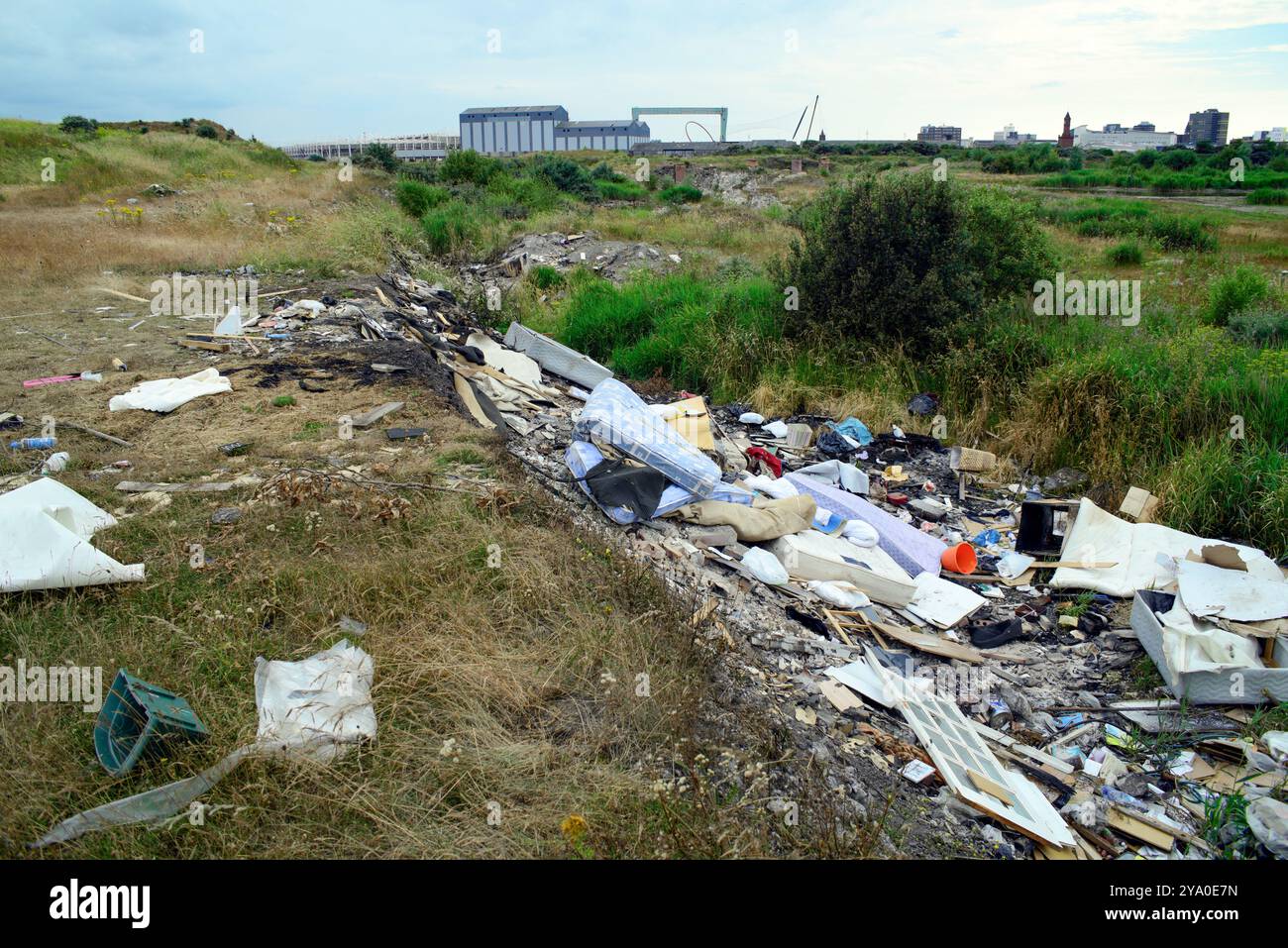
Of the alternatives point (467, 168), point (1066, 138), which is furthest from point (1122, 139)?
point (467, 168)

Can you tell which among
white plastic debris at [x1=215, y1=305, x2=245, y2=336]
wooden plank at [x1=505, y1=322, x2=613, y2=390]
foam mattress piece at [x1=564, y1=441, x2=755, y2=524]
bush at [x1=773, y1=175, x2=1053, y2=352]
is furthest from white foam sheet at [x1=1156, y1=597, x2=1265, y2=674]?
white plastic debris at [x1=215, y1=305, x2=245, y2=336]

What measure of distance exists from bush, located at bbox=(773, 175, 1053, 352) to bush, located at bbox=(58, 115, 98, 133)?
105 feet

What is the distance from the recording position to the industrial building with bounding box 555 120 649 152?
4947cm

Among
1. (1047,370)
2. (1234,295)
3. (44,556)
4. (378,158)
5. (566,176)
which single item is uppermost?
(378,158)

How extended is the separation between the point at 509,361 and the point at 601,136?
4672cm

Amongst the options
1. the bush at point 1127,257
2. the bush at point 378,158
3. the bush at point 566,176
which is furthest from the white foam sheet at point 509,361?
the bush at point 378,158

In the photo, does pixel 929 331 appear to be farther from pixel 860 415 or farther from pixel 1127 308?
pixel 1127 308

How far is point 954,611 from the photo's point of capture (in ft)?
15.9

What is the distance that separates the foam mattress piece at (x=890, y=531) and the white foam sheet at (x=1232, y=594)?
1.54 m

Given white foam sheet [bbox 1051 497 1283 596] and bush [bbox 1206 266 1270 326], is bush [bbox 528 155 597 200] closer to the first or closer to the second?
bush [bbox 1206 266 1270 326]

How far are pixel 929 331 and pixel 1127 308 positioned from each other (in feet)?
10.5

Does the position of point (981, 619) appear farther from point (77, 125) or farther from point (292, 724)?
point (77, 125)

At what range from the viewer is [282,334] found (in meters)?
8.47
